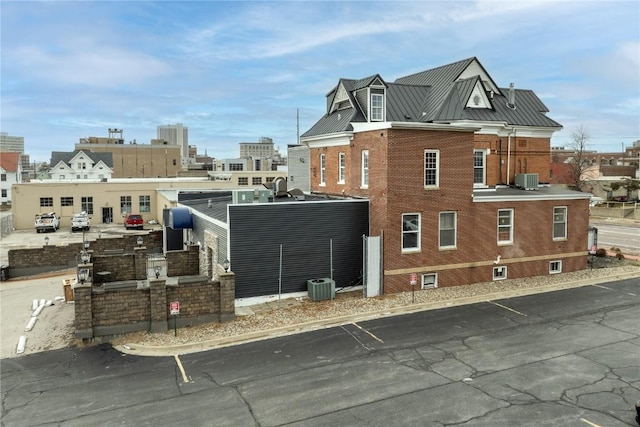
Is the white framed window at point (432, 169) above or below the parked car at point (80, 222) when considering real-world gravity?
above

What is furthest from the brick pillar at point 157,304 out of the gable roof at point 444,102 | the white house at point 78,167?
the white house at point 78,167

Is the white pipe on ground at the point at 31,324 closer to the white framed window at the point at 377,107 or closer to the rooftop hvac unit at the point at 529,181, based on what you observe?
the white framed window at the point at 377,107

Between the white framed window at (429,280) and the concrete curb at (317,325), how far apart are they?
2279 millimetres

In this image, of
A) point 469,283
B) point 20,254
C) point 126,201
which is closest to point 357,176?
point 469,283

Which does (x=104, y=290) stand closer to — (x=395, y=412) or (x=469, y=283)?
(x=395, y=412)

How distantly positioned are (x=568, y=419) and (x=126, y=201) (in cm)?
6076

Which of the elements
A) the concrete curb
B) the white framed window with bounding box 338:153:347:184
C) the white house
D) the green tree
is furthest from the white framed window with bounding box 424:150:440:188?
the white house

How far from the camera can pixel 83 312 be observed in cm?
1758

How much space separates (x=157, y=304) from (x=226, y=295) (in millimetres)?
2633

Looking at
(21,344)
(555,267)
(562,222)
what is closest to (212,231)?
(21,344)

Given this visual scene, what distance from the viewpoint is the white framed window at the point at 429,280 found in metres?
24.7

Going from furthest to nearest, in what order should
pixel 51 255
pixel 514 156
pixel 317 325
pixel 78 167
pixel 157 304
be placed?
pixel 78 167
pixel 514 156
pixel 51 255
pixel 317 325
pixel 157 304

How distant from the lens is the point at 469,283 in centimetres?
2578

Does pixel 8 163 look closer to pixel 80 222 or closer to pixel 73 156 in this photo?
pixel 73 156
